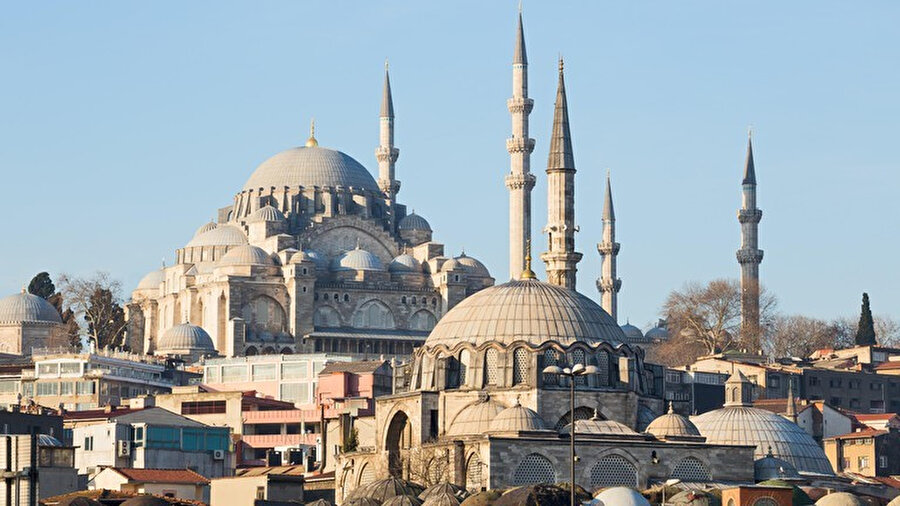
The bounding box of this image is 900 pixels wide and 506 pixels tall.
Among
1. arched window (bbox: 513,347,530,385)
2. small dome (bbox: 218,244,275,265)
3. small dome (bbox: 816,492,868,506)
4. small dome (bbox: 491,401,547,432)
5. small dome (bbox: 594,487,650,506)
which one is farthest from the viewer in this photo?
small dome (bbox: 218,244,275,265)

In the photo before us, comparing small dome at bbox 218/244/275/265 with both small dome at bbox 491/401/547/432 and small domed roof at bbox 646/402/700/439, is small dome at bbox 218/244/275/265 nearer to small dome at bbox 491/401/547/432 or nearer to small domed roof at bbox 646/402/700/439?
small domed roof at bbox 646/402/700/439

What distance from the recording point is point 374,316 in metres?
102

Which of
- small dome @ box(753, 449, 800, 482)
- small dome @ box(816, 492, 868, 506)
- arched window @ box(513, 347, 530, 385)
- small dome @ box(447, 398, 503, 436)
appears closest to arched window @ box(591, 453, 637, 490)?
small dome @ box(447, 398, 503, 436)

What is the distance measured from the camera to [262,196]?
10925 centimetres

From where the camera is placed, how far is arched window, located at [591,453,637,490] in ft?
179

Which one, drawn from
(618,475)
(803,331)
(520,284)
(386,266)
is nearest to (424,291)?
(386,266)

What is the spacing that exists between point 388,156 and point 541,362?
5680cm

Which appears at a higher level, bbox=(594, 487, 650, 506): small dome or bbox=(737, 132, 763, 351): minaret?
bbox=(737, 132, 763, 351): minaret

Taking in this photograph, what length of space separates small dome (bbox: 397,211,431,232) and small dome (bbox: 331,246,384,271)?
6933 mm

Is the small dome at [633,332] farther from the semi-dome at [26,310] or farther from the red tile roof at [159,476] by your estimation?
the red tile roof at [159,476]

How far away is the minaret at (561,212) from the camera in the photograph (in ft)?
221

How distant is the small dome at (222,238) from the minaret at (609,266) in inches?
597

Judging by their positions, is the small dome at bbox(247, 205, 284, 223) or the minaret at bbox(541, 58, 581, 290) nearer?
the minaret at bbox(541, 58, 581, 290)

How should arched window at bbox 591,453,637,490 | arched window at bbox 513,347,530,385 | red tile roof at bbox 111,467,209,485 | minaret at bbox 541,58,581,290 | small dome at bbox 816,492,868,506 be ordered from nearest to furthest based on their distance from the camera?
small dome at bbox 816,492,868,506, arched window at bbox 591,453,637,490, red tile roof at bbox 111,467,209,485, arched window at bbox 513,347,530,385, minaret at bbox 541,58,581,290
